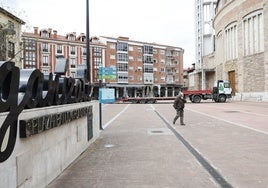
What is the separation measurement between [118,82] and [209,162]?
256 ft

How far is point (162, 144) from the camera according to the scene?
32.8ft

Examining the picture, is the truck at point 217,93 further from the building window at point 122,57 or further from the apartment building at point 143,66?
the building window at point 122,57

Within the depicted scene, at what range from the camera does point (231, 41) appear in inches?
2291

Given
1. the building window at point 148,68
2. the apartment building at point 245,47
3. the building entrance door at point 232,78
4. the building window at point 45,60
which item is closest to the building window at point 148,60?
the building window at point 148,68

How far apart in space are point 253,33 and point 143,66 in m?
45.9

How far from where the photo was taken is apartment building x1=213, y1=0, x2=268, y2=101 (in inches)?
1875

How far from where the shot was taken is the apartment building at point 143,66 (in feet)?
282

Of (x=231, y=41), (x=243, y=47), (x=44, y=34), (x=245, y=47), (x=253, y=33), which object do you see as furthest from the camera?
(x=44, y=34)

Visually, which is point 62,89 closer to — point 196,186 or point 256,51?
point 196,186

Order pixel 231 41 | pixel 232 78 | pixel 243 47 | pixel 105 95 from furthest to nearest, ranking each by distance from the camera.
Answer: pixel 232 78
pixel 231 41
pixel 243 47
pixel 105 95

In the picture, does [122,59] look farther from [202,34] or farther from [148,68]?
[202,34]

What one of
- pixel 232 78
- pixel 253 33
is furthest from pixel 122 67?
pixel 253 33

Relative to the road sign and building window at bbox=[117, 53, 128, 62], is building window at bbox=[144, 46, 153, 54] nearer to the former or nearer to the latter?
building window at bbox=[117, 53, 128, 62]

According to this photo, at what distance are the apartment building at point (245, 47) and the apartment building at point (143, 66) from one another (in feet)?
99.8
